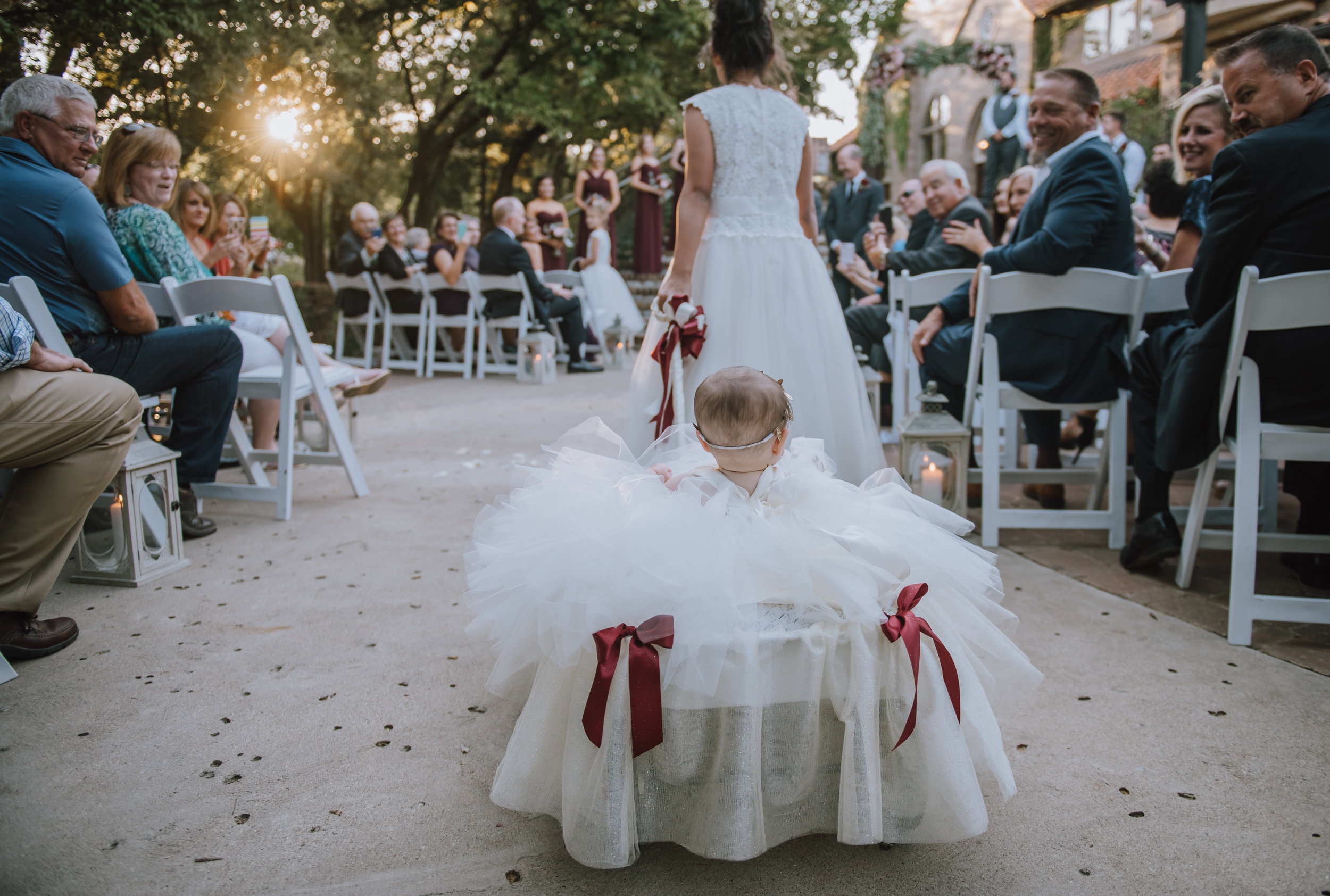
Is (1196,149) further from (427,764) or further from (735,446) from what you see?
(427,764)

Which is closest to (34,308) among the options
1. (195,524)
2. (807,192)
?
(195,524)

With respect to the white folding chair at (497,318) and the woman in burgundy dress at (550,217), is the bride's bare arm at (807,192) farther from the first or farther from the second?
the woman in burgundy dress at (550,217)

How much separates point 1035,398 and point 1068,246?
0.61 metres

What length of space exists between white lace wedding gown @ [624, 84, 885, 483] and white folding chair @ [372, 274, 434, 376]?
6.32 m

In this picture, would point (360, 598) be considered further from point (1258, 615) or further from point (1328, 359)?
point (1328, 359)

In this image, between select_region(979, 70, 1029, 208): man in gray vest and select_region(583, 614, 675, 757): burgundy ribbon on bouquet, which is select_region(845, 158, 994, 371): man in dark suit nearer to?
select_region(583, 614, 675, 757): burgundy ribbon on bouquet

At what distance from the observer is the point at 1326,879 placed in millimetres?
1450

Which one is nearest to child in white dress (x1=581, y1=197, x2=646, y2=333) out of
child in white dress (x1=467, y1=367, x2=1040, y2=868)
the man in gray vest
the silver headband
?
the man in gray vest

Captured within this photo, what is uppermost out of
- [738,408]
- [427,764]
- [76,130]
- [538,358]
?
[76,130]

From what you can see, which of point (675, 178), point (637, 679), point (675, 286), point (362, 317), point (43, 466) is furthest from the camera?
point (675, 178)

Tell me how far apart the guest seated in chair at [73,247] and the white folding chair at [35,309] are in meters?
0.12

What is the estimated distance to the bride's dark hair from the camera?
3.03 m

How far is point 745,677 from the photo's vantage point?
139 cm

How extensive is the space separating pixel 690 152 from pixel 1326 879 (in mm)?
2726
